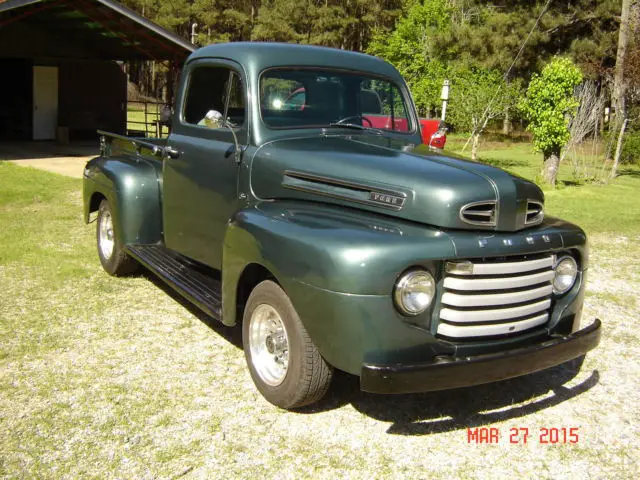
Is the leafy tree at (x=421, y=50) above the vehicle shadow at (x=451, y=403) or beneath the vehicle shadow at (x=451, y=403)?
above

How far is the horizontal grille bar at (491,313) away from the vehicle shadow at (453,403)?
0.73 meters

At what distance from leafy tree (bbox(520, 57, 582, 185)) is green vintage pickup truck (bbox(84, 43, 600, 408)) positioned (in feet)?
33.1

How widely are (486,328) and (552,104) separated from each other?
1203cm

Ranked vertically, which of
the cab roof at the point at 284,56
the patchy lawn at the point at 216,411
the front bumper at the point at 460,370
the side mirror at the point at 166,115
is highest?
the cab roof at the point at 284,56

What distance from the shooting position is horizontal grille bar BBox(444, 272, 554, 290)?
330 cm

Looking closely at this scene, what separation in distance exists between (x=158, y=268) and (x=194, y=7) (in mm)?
48952

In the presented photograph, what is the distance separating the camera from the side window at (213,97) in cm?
446

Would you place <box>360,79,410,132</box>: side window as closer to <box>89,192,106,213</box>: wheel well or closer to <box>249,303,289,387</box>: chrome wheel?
<box>249,303,289,387</box>: chrome wheel

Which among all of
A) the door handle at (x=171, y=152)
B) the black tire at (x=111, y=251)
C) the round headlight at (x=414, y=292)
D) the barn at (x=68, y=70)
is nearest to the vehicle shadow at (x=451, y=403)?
the round headlight at (x=414, y=292)

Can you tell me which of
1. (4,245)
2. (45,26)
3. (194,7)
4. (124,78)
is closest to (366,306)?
(4,245)

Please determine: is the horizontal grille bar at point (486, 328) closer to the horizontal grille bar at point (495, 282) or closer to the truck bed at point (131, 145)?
the horizontal grille bar at point (495, 282)

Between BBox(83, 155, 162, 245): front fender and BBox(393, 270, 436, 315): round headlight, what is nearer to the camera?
BBox(393, 270, 436, 315): round headlight

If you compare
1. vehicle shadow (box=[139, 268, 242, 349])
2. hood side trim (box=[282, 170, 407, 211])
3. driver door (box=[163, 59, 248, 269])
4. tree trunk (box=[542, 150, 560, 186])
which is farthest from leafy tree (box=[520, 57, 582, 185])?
hood side trim (box=[282, 170, 407, 211])

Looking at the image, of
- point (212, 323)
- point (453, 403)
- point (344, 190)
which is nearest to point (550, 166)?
point (212, 323)
